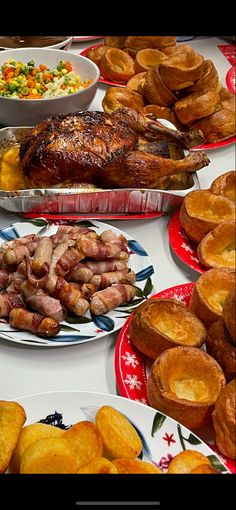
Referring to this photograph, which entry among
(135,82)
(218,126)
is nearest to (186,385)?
(218,126)

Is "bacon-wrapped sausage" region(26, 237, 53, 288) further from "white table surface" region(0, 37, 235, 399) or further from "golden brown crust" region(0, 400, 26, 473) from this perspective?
"golden brown crust" region(0, 400, 26, 473)

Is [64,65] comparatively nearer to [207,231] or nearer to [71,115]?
[71,115]

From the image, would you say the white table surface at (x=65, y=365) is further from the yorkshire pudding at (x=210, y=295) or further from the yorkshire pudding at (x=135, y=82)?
the yorkshire pudding at (x=135, y=82)

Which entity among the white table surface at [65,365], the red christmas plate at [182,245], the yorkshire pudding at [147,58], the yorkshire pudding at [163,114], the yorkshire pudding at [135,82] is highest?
the yorkshire pudding at [147,58]

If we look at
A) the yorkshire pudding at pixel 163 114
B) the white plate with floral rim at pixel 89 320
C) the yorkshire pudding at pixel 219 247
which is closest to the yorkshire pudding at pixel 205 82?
the yorkshire pudding at pixel 163 114

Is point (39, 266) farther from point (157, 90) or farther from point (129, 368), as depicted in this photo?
point (157, 90)
